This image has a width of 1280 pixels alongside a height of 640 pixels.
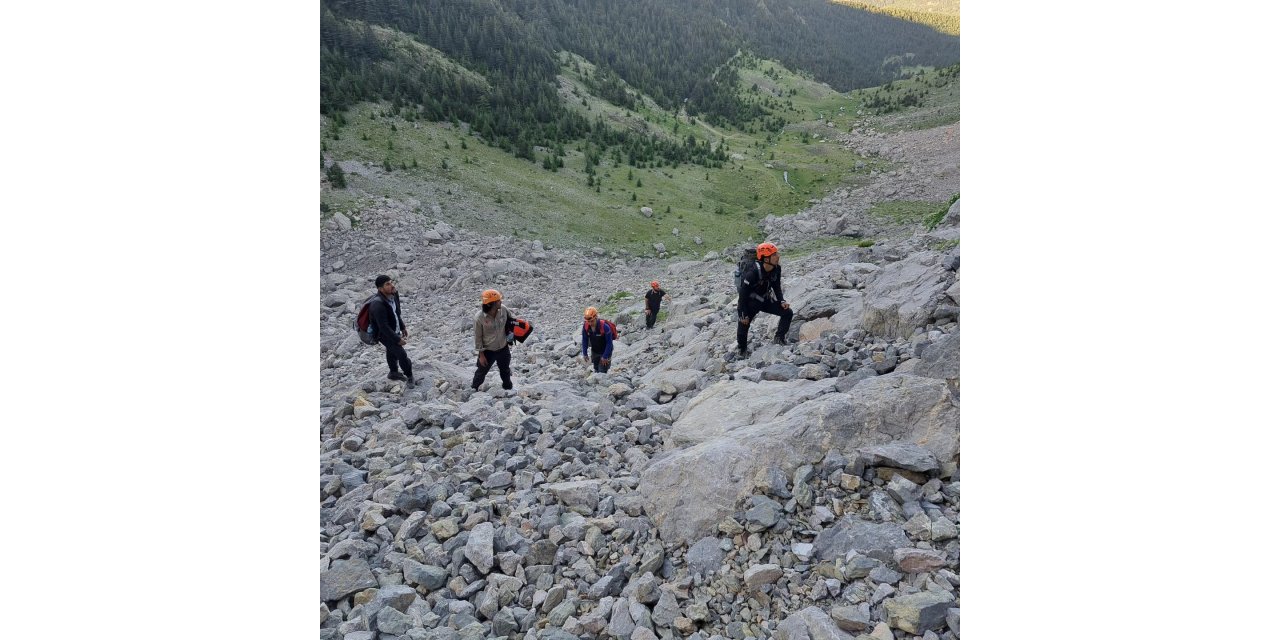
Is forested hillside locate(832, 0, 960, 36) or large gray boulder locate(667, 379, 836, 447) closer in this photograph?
forested hillside locate(832, 0, 960, 36)

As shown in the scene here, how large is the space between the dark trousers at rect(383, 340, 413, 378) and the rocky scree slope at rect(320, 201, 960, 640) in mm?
245

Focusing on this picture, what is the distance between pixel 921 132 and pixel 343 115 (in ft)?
53.0

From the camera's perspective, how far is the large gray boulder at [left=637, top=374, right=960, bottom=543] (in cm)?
351

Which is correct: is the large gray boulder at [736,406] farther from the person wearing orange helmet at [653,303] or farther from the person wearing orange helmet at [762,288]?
the person wearing orange helmet at [653,303]

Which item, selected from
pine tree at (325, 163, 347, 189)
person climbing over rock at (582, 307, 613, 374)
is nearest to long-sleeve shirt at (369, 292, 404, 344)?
person climbing over rock at (582, 307, 613, 374)

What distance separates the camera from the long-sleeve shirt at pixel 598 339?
752 cm

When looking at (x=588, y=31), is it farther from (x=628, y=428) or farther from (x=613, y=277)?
(x=628, y=428)

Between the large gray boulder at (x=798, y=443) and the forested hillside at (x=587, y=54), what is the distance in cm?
208

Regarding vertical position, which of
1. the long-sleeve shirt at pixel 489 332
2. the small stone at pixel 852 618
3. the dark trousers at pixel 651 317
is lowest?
the small stone at pixel 852 618

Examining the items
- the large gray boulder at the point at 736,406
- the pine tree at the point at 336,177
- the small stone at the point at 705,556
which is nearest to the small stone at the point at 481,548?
the small stone at the point at 705,556

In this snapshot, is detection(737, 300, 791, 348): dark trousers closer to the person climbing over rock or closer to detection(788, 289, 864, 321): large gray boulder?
detection(788, 289, 864, 321): large gray boulder

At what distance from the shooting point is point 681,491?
3.69 meters

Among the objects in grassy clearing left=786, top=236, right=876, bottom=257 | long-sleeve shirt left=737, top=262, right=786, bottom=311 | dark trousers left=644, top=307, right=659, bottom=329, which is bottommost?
dark trousers left=644, top=307, right=659, bottom=329

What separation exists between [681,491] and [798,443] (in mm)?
797
